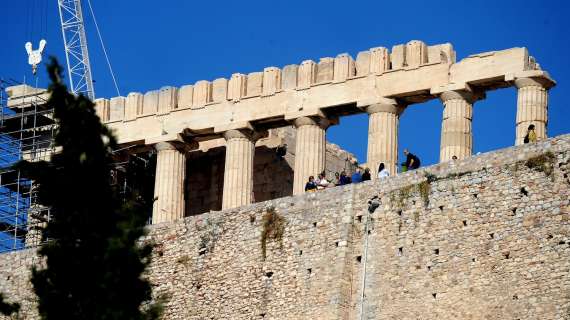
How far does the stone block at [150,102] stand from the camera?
73312 mm

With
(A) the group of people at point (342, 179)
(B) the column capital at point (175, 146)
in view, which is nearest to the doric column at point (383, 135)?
(A) the group of people at point (342, 179)

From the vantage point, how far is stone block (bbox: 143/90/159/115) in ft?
241

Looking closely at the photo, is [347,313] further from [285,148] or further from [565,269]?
[285,148]

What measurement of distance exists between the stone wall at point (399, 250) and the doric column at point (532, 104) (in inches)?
291

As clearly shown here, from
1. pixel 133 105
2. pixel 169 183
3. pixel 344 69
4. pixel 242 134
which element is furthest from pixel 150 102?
pixel 344 69

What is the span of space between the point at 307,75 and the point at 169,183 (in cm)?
573

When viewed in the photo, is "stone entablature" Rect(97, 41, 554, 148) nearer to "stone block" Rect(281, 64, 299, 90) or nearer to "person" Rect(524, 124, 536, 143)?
"stone block" Rect(281, 64, 299, 90)

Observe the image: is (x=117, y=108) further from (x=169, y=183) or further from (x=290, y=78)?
(x=290, y=78)

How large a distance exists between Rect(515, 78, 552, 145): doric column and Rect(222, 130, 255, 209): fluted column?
9.11m

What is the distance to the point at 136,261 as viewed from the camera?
161ft

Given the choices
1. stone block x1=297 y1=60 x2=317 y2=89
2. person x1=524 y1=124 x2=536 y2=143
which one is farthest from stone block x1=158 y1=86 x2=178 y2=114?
person x1=524 y1=124 x2=536 y2=143

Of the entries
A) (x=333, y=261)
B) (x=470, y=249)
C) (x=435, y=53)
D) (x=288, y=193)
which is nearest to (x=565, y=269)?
(x=470, y=249)

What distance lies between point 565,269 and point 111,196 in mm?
10950

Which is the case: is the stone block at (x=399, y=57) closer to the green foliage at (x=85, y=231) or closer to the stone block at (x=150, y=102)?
the stone block at (x=150, y=102)
